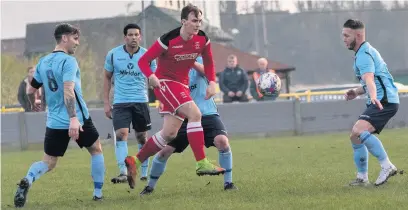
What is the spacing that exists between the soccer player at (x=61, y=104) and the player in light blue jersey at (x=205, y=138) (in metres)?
0.80

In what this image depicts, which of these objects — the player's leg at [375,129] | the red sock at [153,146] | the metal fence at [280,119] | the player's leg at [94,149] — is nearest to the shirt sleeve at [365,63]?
the player's leg at [375,129]

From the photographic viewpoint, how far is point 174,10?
47031 millimetres

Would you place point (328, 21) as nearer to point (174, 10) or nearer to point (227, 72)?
point (174, 10)

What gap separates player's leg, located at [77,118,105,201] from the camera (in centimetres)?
995

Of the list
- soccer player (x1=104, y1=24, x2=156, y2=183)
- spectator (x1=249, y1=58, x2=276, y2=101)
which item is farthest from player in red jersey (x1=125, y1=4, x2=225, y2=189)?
spectator (x1=249, y1=58, x2=276, y2=101)

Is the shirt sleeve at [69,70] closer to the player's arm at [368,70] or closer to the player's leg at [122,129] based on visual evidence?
the player's leg at [122,129]

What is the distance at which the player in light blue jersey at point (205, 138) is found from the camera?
1056 cm

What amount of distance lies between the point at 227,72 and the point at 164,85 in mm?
13920

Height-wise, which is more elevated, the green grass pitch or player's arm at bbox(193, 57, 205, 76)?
player's arm at bbox(193, 57, 205, 76)

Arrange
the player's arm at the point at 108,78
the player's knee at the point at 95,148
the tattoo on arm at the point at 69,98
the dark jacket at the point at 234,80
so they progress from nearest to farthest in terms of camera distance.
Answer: the tattoo on arm at the point at 69,98, the player's knee at the point at 95,148, the player's arm at the point at 108,78, the dark jacket at the point at 234,80

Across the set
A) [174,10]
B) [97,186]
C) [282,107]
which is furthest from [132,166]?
[174,10]

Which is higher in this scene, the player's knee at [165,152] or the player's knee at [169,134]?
the player's knee at [169,134]

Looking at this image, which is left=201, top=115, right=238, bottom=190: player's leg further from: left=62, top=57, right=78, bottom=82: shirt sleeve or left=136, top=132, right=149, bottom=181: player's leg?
left=136, top=132, right=149, bottom=181: player's leg

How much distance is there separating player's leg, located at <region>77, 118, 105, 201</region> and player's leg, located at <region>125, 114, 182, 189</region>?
0.33m
